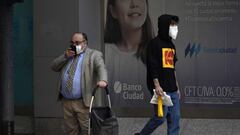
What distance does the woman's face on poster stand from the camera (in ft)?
33.7

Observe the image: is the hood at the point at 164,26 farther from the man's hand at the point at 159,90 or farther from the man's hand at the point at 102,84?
the man's hand at the point at 102,84

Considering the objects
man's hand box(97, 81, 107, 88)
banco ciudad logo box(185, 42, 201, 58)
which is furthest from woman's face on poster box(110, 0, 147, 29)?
man's hand box(97, 81, 107, 88)

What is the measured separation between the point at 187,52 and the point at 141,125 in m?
1.57

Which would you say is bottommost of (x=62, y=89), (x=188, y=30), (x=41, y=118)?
(x=41, y=118)

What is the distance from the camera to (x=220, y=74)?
32.8 feet

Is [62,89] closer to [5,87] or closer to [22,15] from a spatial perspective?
[5,87]

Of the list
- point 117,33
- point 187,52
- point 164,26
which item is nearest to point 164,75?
point 164,26

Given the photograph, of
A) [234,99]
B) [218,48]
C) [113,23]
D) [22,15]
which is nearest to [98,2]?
[113,23]

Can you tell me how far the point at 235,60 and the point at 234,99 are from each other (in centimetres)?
69

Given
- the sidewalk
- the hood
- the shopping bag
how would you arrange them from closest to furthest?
the shopping bag
the hood
the sidewalk

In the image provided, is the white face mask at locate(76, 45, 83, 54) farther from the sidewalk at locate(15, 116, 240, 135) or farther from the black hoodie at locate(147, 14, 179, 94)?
the sidewalk at locate(15, 116, 240, 135)

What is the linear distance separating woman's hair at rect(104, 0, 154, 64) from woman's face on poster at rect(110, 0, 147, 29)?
0.08m

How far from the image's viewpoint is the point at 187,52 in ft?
33.1

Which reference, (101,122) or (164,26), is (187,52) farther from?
(101,122)
